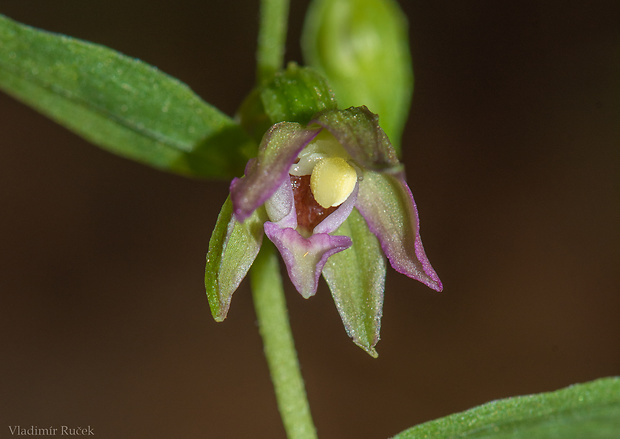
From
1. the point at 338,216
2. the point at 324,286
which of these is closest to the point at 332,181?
the point at 338,216

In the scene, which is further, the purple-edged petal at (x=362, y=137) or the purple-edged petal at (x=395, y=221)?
the purple-edged petal at (x=395, y=221)

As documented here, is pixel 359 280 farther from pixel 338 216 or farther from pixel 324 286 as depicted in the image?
pixel 324 286

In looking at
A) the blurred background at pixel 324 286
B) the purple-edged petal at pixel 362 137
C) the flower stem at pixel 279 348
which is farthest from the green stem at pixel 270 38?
the blurred background at pixel 324 286

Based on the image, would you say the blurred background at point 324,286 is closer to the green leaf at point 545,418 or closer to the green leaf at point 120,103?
the green leaf at point 120,103

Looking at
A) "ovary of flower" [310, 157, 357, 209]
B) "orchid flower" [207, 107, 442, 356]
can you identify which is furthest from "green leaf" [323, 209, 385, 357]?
"ovary of flower" [310, 157, 357, 209]

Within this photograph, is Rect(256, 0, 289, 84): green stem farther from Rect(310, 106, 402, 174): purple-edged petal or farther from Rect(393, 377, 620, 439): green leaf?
Rect(393, 377, 620, 439): green leaf

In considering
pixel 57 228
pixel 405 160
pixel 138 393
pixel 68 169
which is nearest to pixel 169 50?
pixel 68 169
